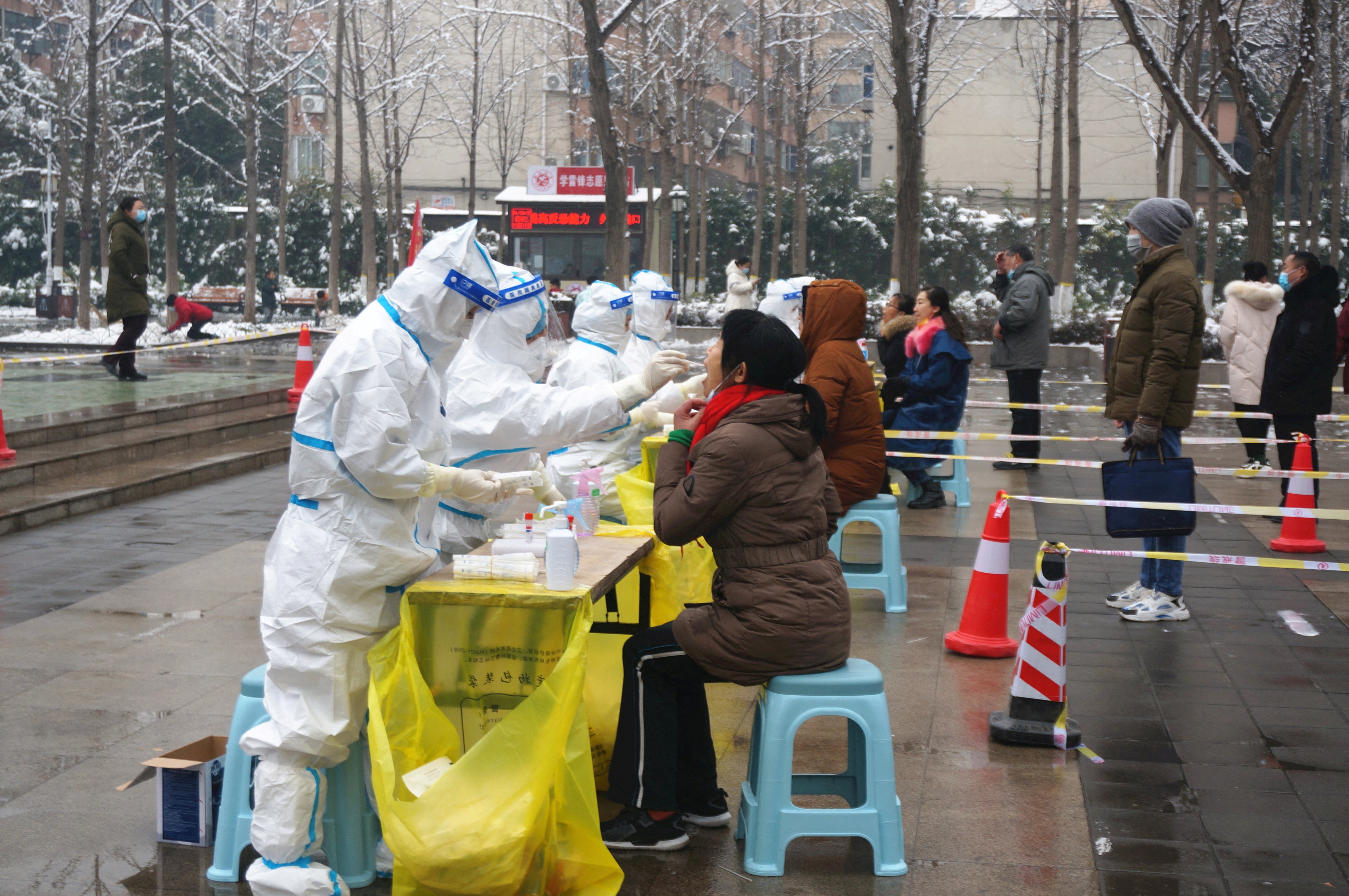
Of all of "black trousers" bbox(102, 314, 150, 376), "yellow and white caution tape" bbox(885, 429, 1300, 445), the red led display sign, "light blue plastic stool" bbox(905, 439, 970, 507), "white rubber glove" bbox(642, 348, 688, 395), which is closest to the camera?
"white rubber glove" bbox(642, 348, 688, 395)

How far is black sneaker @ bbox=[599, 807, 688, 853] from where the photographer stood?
4.04m

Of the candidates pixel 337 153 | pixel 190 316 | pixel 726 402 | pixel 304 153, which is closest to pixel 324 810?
pixel 726 402

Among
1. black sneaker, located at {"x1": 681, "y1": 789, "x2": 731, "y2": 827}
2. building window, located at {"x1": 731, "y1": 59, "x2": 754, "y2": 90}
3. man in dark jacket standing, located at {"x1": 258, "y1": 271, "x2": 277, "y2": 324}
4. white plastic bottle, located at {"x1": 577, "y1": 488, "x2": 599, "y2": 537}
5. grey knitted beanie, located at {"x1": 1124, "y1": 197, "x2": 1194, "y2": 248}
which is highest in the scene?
building window, located at {"x1": 731, "y1": 59, "x2": 754, "y2": 90}

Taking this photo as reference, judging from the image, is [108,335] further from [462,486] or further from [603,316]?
[462,486]

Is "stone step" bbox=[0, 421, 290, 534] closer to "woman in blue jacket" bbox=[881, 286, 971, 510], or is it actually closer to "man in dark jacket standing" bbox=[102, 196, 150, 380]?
"man in dark jacket standing" bbox=[102, 196, 150, 380]

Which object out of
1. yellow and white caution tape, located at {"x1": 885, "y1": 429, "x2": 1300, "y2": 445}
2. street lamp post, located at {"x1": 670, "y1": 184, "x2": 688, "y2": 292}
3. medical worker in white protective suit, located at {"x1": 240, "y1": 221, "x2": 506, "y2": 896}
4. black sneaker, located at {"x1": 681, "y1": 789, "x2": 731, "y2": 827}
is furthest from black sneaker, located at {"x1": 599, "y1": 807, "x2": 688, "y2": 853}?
street lamp post, located at {"x1": 670, "y1": 184, "x2": 688, "y2": 292}

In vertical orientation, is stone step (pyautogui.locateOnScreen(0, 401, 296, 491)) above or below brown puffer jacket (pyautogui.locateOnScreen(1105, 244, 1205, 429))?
below

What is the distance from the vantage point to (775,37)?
119 feet

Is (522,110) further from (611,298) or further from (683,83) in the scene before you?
(611,298)

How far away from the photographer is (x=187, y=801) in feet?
13.4

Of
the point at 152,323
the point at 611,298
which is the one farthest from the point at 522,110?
the point at 611,298

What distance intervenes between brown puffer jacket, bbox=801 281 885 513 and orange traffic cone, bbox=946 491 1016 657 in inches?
34.3

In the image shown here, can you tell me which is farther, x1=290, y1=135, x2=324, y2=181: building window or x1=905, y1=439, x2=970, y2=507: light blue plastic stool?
x1=290, y1=135, x2=324, y2=181: building window

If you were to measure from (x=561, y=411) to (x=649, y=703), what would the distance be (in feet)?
4.48
